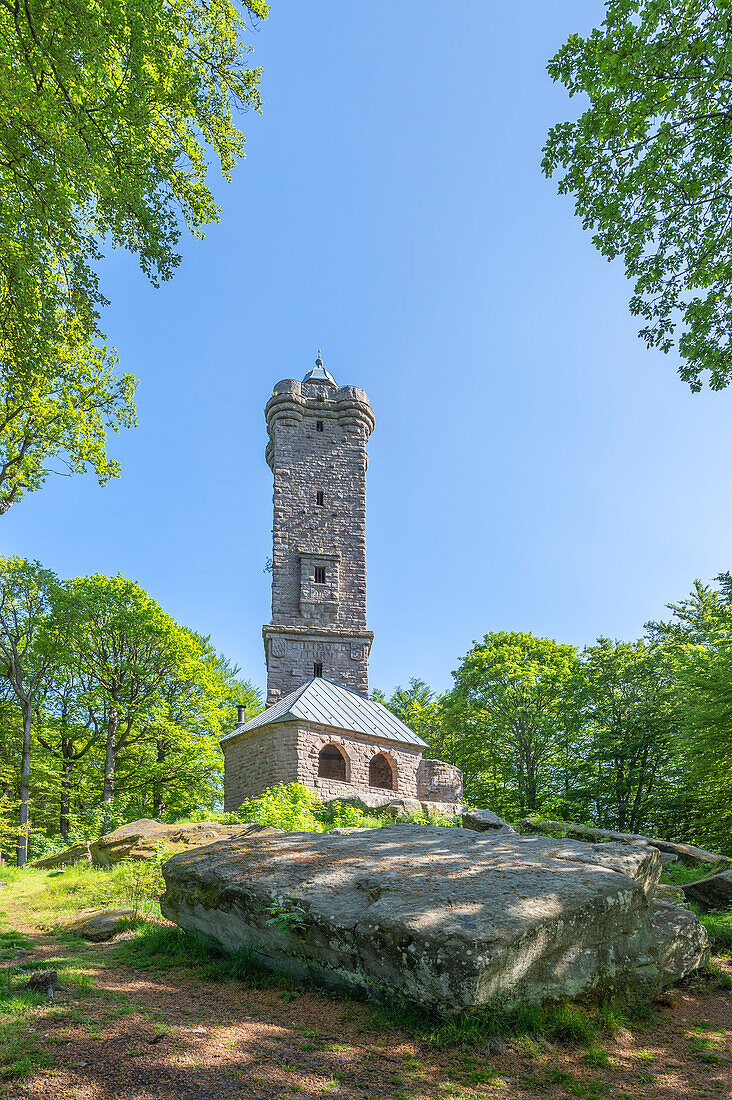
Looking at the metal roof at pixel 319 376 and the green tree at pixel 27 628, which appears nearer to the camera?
the green tree at pixel 27 628

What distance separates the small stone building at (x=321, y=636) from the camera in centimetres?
1838

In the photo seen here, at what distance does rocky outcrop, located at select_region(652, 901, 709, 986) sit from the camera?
17.6 feet

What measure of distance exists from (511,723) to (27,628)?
16910 millimetres

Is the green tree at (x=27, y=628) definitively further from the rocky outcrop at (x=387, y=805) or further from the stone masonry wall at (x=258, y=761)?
the rocky outcrop at (x=387, y=805)

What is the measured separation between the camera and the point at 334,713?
1933 cm

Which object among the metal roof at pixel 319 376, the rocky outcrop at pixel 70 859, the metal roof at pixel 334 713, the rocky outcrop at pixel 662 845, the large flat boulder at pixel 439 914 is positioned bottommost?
the rocky outcrop at pixel 70 859

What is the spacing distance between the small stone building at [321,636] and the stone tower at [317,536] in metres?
0.04

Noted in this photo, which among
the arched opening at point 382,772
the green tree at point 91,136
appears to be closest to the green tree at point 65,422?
the green tree at point 91,136

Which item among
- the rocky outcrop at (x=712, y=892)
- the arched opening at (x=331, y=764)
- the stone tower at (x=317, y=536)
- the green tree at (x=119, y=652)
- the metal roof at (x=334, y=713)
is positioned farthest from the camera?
the stone tower at (x=317, y=536)

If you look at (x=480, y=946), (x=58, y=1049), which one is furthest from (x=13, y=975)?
(x=480, y=946)

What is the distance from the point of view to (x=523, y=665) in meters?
24.3

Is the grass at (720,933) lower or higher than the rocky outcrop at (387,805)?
lower

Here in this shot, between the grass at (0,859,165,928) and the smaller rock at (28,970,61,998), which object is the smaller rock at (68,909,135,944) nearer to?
the grass at (0,859,165,928)

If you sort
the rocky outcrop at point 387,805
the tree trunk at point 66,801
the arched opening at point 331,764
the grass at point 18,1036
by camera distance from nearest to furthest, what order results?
the grass at point 18,1036 → the rocky outcrop at point 387,805 → the arched opening at point 331,764 → the tree trunk at point 66,801
